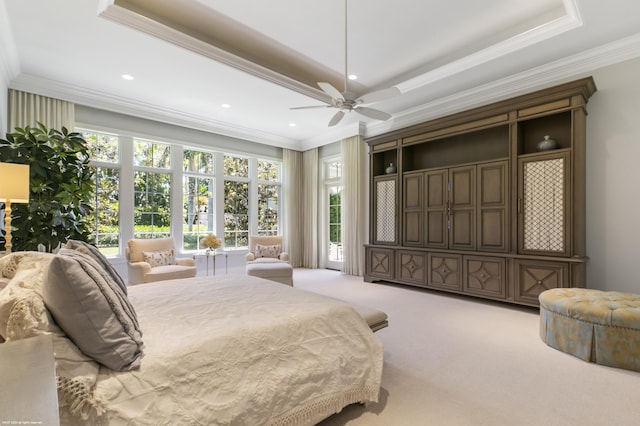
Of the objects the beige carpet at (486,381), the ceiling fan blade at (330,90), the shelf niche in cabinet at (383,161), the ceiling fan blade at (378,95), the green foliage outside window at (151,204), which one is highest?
the ceiling fan blade at (330,90)

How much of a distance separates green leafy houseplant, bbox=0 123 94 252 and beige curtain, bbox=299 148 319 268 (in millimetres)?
4430

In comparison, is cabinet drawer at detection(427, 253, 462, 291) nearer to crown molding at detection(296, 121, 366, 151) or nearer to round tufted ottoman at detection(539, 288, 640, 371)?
round tufted ottoman at detection(539, 288, 640, 371)

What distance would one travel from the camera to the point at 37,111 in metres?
4.45

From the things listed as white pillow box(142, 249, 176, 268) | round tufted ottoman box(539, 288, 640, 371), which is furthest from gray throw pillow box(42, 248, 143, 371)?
white pillow box(142, 249, 176, 268)

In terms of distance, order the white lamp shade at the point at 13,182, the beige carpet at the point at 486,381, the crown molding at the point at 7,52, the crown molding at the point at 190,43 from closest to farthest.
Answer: the beige carpet at the point at 486,381
the white lamp shade at the point at 13,182
the crown molding at the point at 190,43
the crown molding at the point at 7,52

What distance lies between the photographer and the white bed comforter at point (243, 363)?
48.5 inches

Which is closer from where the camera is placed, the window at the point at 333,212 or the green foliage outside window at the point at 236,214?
the green foliage outside window at the point at 236,214

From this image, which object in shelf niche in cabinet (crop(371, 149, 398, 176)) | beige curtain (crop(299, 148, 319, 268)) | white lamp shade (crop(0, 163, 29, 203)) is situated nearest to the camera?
white lamp shade (crop(0, 163, 29, 203))

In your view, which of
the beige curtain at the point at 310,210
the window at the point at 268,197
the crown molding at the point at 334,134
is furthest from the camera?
the beige curtain at the point at 310,210

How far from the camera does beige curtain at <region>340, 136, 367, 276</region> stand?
21.1ft

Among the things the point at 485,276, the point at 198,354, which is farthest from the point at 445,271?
the point at 198,354

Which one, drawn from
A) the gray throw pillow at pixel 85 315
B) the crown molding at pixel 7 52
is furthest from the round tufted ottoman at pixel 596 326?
the crown molding at pixel 7 52

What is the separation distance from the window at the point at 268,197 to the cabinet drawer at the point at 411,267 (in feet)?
10.9

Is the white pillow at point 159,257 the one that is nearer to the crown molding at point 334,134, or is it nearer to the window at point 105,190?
the window at point 105,190
